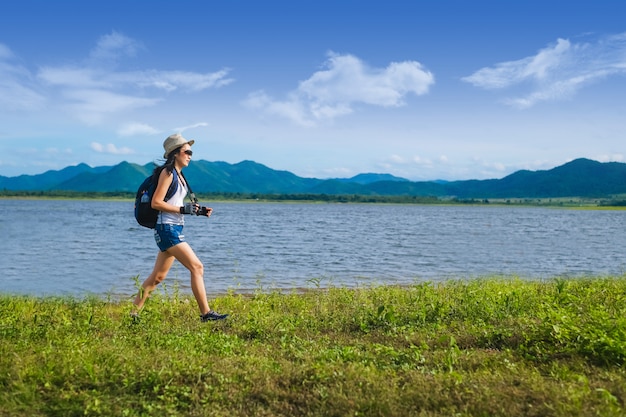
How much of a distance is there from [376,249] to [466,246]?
873 centimetres

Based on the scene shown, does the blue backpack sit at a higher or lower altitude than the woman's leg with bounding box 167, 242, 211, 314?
higher

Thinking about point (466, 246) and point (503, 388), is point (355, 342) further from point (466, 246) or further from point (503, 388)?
point (466, 246)

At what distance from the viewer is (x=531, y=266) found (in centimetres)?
2833

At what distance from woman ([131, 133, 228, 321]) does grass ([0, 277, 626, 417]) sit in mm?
540

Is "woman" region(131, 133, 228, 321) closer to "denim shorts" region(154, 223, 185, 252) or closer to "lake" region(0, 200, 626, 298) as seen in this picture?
"denim shorts" region(154, 223, 185, 252)

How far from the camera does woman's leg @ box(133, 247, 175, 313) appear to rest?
9.11 m

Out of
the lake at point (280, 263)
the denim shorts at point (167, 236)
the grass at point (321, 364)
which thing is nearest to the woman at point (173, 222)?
the denim shorts at point (167, 236)

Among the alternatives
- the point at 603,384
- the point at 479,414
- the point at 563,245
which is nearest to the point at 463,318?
the point at 603,384

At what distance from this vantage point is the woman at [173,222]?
883 centimetres

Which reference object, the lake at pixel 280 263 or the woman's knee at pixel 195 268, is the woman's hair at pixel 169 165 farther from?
the lake at pixel 280 263

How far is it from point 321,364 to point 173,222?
3.73 m

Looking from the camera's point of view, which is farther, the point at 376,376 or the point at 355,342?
the point at 355,342

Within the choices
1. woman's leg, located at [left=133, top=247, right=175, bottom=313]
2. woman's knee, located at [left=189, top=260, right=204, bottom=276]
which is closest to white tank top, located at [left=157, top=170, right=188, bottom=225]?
woman's leg, located at [left=133, top=247, right=175, bottom=313]

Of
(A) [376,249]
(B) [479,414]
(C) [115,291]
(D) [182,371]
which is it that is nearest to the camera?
(B) [479,414]
